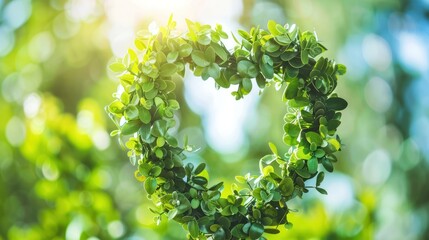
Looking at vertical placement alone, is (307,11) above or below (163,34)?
above

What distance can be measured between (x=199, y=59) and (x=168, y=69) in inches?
1.4

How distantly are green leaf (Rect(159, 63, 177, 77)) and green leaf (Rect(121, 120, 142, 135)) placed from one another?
6 cm

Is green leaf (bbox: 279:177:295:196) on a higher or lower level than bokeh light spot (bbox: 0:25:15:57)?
lower

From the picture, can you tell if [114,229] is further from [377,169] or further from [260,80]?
[377,169]

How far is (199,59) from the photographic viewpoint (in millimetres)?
643

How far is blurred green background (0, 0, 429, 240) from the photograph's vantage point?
2.04 meters

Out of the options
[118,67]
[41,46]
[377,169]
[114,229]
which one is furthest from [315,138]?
[41,46]

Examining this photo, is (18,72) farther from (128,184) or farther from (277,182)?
(277,182)

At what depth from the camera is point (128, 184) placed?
2518 millimetres

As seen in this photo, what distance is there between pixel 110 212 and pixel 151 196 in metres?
0.75

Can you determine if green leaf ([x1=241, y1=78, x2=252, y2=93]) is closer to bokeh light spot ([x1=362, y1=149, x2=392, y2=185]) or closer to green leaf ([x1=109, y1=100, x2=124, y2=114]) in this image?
green leaf ([x1=109, y1=100, x2=124, y2=114])

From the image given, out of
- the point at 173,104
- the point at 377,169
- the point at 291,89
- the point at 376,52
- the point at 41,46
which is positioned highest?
the point at 376,52

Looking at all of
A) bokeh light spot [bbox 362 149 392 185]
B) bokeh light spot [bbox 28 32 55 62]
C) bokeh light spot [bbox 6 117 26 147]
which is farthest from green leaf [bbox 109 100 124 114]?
bokeh light spot [bbox 28 32 55 62]

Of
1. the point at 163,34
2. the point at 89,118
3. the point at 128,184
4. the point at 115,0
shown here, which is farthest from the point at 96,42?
the point at 163,34
